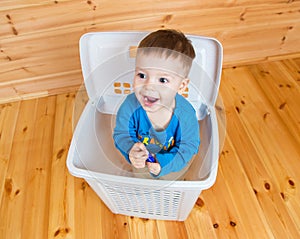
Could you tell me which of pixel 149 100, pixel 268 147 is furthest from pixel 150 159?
pixel 268 147

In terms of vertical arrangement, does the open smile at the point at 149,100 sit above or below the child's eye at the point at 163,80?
below

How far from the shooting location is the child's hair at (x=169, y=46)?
2.10 ft

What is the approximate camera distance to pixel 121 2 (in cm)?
103

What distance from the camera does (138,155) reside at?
688mm

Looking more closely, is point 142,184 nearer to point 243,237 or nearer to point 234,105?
point 243,237

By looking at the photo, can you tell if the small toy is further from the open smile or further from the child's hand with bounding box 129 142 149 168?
the open smile

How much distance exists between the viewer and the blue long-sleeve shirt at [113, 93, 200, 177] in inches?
28.3

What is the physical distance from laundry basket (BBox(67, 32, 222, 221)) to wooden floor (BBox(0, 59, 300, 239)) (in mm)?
101

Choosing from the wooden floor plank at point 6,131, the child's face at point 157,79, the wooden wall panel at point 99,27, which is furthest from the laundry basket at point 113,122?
the wooden floor plank at point 6,131

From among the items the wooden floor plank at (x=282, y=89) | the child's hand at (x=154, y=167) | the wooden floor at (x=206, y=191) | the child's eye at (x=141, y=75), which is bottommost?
the wooden floor at (x=206, y=191)

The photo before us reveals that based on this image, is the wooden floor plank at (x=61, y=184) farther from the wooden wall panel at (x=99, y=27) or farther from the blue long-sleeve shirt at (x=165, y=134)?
the blue long-sleeve shirt at (x=165, y=134)

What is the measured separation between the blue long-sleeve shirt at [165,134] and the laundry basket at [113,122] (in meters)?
0.05

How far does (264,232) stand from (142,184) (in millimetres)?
494

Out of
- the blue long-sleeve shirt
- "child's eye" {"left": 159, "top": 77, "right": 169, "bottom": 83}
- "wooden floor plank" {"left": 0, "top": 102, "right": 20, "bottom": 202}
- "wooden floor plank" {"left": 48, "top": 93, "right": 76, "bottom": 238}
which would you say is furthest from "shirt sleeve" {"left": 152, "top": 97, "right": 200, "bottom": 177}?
"wooden floor plank" {"left": 0, "top": 102, "right": 20, "bottom": 202}
